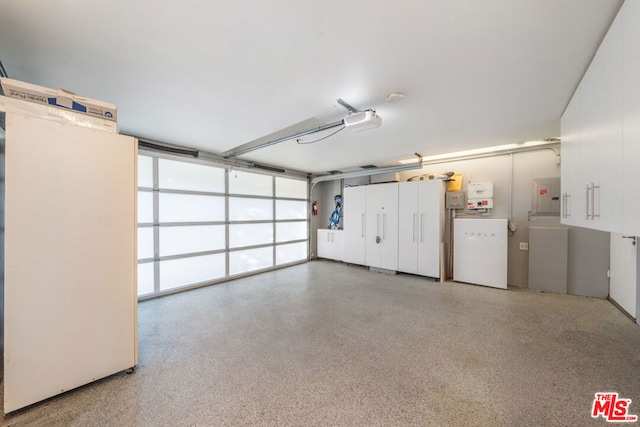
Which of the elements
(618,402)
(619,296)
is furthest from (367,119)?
(619,296)

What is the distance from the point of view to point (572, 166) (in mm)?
2193

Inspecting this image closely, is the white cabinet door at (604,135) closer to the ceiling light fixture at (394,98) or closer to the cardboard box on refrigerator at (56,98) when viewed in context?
the ceiling light fixture at (394,98)

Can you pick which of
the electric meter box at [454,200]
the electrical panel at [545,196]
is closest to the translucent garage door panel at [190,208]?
the electric meter box at [454,200]

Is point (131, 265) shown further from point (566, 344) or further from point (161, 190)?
point (566, 344)

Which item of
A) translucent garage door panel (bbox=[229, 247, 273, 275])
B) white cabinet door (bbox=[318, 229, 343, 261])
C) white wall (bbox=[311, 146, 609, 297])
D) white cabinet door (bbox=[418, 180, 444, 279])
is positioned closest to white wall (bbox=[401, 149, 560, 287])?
white wall (bbox=[311, 146, 609, 297])

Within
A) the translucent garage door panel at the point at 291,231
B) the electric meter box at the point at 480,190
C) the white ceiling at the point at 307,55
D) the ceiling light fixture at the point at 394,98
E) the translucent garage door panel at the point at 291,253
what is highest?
the white ceiling at the point at 307,55

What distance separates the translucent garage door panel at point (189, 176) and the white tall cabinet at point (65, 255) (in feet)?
7.41

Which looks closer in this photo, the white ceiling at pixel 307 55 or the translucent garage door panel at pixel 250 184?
the white ceiling at pixel 307 55

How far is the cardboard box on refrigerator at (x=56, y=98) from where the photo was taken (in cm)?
151

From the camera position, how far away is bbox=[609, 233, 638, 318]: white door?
9.51ft

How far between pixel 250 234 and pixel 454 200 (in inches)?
174

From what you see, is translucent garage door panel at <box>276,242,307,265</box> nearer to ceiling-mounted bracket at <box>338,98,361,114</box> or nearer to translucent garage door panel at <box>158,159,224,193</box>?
translucent garage door panel at <box>158,159,224,193</box>

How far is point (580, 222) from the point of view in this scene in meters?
1.97

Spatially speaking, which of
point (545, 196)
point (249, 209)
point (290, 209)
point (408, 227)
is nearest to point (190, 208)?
point (249, 209)
